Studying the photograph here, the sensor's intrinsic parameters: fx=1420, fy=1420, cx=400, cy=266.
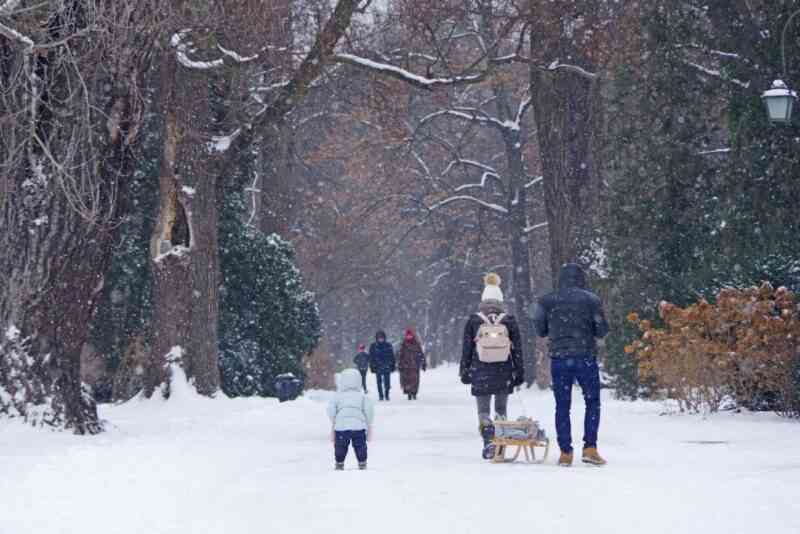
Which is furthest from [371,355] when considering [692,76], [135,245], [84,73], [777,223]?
[84,73]

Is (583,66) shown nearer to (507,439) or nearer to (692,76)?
(692,76)

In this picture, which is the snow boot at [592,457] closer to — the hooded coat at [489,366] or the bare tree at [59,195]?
the hooded coat at [489,366]

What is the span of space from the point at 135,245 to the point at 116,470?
14315mm

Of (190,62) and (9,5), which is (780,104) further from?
(9,5)

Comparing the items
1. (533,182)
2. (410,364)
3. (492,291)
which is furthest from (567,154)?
(492,291)

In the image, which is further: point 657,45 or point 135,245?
point 135,245

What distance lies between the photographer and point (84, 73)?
52.6 feet

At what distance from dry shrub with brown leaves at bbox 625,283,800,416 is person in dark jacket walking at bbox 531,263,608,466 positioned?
5.93m

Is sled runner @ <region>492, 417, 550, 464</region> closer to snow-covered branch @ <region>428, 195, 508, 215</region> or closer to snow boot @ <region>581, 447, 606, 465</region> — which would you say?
snow boot @ <region>581, 447, 606, 465</region>

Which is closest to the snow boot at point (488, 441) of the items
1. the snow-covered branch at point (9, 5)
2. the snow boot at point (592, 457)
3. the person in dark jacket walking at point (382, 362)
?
the snow boot at point (592, 457)

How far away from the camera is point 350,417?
41.0 ft

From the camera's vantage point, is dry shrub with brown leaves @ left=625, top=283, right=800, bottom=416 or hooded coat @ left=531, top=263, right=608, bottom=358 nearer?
hooded coat @ left=531, top=263, right=608, bottom=358

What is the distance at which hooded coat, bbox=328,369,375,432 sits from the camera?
12484mm

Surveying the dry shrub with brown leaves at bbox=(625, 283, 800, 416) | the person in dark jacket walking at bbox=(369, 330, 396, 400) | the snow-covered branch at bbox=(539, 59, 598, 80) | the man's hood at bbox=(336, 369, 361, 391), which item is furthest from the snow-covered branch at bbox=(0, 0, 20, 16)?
the person in dark jacket walking at bbox=(369, 330, 396, 400)
